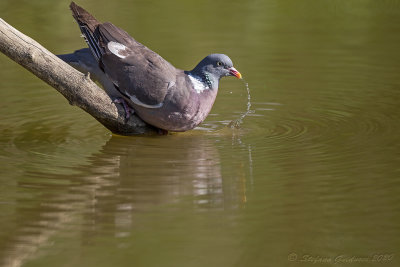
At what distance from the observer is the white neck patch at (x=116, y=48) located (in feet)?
20.5

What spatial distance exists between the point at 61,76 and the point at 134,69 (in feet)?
1.81

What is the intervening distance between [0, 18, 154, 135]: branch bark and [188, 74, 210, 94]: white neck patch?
532 millimetres

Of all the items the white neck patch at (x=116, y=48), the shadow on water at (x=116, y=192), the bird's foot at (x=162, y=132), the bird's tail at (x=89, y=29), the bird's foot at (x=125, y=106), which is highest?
the bird's tail at (x=89, y=29)

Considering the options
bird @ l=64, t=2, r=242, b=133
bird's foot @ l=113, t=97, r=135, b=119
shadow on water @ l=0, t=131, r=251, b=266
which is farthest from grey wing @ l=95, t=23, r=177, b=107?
shadow on water @ l=0, t=131, r=251, b=266

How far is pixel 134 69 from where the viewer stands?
6.17 m

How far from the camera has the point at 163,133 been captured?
6512 mm

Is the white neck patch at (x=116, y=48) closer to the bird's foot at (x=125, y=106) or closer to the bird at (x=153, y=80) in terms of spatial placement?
the bird at (x=153, y=80)

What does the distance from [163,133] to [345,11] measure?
5146 mm

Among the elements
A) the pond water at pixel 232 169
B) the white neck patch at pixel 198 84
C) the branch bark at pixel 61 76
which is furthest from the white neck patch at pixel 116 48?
the pond water at pixel 232 169

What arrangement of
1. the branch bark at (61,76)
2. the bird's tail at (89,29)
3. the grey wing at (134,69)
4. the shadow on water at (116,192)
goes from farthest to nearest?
the bird's tail at (89,29) < the grey wing at (134,69) < the branch bark at (61,76) < the shadow on water at (116,192)

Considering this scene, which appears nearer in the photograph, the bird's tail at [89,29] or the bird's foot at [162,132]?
the bird's tail at [89,29]

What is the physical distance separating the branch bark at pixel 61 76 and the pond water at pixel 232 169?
0.25 m

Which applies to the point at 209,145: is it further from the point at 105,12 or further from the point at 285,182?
the point at 105,12

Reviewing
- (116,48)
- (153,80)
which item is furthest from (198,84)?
(116,48)
